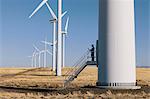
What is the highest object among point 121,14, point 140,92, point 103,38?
point 121,14

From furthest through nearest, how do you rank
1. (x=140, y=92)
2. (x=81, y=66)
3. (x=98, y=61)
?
(x=81, y=66) < (x=98, y=61) < (x=140, y=92)

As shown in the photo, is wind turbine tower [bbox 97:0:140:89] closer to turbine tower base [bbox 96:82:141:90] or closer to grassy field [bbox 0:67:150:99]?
turbine tower base [bbox 96:82:141:90]

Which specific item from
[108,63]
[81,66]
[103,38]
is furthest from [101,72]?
[81,66]

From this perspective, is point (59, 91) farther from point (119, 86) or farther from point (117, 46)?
point (117, 46)

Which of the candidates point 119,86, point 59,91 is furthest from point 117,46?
point 59,91

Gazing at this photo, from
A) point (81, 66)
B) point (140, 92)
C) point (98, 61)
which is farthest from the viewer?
point (81, 66)

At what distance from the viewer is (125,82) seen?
93.1ft

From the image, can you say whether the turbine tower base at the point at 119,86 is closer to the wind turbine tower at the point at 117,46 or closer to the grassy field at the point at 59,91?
the wind turbine tower at the point at 117,46

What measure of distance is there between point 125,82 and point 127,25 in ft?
16.3


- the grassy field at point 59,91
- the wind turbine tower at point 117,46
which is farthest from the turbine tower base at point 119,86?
the grassy field at point 59,91

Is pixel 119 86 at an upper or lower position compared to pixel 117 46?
lower

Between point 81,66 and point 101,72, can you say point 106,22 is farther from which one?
point 81,66

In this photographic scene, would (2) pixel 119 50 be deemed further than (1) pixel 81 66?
No

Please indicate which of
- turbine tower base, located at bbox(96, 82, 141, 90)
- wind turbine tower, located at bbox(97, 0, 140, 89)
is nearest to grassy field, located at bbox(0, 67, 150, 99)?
turbine tower base, located at bbox(96, 82, 141, 90)
